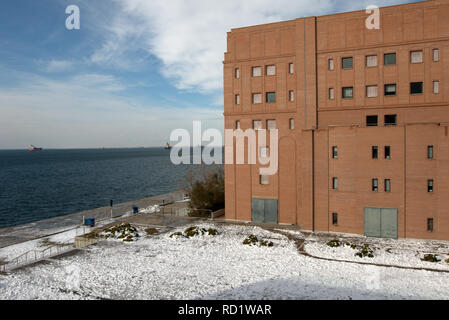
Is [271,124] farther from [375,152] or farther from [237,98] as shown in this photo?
[375,152]

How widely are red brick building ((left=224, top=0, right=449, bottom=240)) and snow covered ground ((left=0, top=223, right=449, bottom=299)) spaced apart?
772 centimetres

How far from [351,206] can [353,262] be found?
8036 mm

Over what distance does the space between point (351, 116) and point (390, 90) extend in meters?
4.09

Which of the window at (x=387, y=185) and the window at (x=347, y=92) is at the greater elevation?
the window at (x=347, y=92)

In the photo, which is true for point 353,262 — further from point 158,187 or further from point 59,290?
point 158,187

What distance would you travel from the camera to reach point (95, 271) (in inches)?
830

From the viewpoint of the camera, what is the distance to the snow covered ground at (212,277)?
1752 centimetres

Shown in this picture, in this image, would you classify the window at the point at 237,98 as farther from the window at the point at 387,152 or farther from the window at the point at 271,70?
the window at the point at 387,152

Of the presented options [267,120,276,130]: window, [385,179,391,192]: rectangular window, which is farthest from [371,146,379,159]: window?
[267,120,276,130]: window

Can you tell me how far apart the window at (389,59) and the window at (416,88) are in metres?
2.64

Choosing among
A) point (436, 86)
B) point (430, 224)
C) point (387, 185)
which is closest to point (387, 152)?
point (387, 185)

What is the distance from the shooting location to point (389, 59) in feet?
97.3

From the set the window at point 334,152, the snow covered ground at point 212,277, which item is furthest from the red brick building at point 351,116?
the snow covered ground at point 212,277

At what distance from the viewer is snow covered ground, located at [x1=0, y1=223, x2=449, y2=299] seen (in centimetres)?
1752
